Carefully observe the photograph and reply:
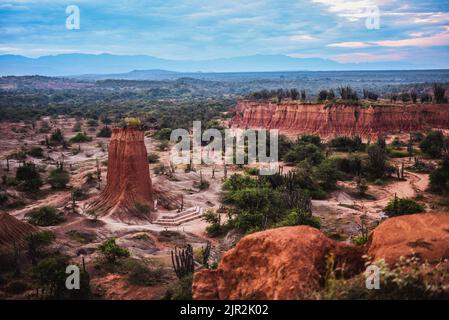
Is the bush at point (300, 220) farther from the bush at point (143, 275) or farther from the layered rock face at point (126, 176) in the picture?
the layered rock face at point (126, 176)

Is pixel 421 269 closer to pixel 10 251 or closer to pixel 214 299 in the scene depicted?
pixel 214 299

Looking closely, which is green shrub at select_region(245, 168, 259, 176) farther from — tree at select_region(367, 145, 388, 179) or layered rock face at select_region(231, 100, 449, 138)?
layered rock face at select_region(231, 100, 449, 138)

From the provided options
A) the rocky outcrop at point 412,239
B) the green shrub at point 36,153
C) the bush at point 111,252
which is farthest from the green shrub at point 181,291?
the green shrub at point 36,153

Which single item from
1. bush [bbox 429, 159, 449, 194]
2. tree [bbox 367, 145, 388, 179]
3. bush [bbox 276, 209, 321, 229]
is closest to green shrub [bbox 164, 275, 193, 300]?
A: bush [bbox 276, 209, 321, 229]

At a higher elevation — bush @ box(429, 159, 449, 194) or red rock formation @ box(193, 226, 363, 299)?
red rock formation @ box(193, 226, 363, 299)

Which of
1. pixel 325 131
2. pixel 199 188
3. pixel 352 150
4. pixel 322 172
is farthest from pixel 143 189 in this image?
pixel 325 131

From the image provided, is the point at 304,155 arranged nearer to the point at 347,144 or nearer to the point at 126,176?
the point at 347,144
